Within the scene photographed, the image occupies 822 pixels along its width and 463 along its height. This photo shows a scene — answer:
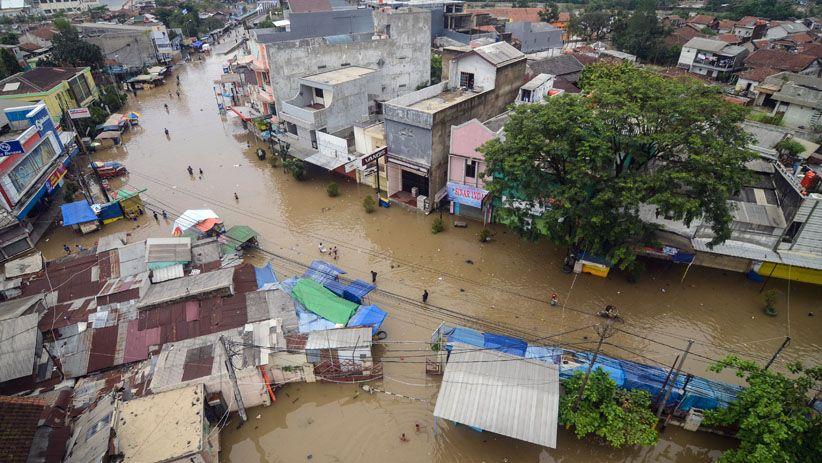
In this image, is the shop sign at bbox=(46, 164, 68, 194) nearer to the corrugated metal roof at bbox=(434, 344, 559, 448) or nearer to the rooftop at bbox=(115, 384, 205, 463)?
the rooftop at bbox=(115, 384, 205, 463)

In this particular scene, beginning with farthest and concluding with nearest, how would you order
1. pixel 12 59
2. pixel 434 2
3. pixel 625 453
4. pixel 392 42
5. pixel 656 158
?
pixel 434 2, pixel 12 59, pixel 392 42, pixel 656 158, pixel 625 453

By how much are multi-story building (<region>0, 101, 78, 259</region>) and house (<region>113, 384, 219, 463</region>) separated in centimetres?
1936

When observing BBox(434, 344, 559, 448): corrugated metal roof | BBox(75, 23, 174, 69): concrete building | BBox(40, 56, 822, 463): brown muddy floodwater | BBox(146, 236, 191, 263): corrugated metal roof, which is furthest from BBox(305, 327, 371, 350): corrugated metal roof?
BBox(75, 23, 174, 69): concrete building

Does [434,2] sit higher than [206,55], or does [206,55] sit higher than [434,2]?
[434,2]

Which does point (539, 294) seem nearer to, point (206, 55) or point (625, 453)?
point (625, 453)

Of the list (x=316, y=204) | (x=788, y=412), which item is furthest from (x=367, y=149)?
(x=788, y=412)

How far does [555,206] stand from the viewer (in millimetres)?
19266

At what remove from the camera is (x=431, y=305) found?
20.5m

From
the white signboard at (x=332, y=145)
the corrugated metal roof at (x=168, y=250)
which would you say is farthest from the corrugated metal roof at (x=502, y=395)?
the white signboard at (x=332, y=145)

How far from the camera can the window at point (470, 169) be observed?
2489cm

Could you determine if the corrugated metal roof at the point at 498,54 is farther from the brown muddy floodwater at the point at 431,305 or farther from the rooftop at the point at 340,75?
the brown muddy floodwater at the point at 431,305

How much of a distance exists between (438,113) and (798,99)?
36.5 metres

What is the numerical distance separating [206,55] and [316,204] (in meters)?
69.3

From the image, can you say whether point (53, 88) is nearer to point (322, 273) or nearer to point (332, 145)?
point (332, 145)
